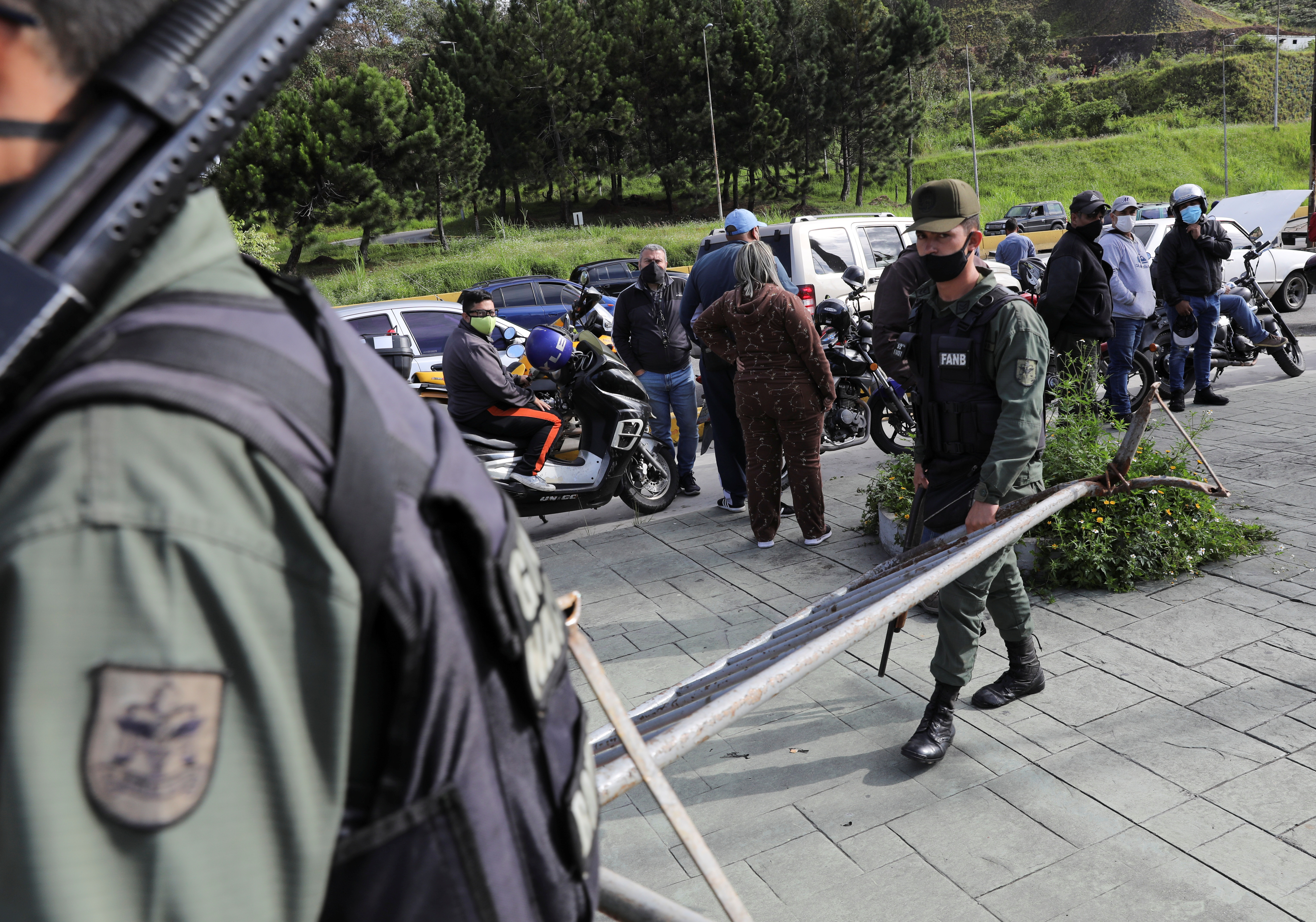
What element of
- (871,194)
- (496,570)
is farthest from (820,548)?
(871,194)

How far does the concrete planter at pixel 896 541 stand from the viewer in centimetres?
493

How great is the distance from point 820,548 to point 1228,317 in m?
6.06

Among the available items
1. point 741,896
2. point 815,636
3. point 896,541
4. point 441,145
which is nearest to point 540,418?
point 896,541

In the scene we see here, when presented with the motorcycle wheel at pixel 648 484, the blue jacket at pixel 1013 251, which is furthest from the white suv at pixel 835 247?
the motorcycle wheel at pixel 648 484

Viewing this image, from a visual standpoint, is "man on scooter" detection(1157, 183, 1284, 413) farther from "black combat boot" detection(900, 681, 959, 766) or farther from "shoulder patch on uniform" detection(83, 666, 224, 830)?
"shoulder patch on uniform" detection(83, 666, 224, 830)

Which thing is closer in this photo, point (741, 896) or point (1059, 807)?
point (741, 896)

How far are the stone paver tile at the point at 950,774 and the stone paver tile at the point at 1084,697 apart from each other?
0.99ft

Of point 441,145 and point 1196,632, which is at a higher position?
point 441,145

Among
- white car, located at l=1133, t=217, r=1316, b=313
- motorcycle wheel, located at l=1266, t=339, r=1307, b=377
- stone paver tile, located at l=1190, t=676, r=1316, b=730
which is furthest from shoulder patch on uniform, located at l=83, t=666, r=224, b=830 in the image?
white car, located at l=1133, t=217, r=1316, b=313

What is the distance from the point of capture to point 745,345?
19.1 feet

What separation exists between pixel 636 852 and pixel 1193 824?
1.66 metres

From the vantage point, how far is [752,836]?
10.2ft

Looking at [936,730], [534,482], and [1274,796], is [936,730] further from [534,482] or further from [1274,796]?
[534,482]

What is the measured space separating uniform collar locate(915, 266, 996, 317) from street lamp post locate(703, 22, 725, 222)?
3645 cm
